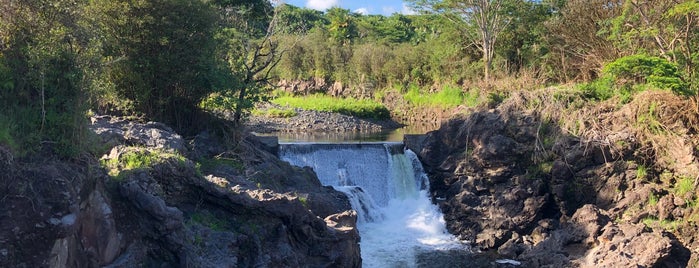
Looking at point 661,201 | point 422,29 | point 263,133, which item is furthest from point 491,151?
point 422,29

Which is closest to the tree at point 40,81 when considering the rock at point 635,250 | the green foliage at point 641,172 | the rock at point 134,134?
the rock at point 134,134

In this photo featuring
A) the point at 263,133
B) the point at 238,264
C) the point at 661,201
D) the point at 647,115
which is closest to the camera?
the point at 238,264

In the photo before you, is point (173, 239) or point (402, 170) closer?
point (173, 239)

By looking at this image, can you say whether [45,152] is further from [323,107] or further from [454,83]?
[323,107]

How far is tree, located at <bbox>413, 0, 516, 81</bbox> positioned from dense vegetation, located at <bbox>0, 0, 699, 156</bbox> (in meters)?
0.07

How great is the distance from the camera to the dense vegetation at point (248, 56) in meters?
6.94

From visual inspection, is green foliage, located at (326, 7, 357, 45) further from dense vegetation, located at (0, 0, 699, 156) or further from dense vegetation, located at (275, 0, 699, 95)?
dense vegetation, located at (0, 0, 699, 156)

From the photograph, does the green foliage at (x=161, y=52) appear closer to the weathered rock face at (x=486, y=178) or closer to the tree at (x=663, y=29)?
A: the weathered rock face at (x=486, y=178)

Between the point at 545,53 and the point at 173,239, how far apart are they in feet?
62.6

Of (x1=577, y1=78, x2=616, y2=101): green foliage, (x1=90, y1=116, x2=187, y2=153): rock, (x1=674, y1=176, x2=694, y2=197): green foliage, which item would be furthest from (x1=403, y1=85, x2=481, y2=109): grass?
(x1=90, y1=116, x2=187, y2=153): rock

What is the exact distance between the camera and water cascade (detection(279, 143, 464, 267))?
14.4 meters

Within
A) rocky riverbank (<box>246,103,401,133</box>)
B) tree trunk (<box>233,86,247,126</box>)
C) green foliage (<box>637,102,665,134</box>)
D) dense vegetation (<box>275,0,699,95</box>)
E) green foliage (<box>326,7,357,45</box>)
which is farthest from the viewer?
green foliage (<box>326,7,357,45</box>)

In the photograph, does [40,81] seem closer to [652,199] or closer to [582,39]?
[652,199]

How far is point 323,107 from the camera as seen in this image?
33719 millimetres
